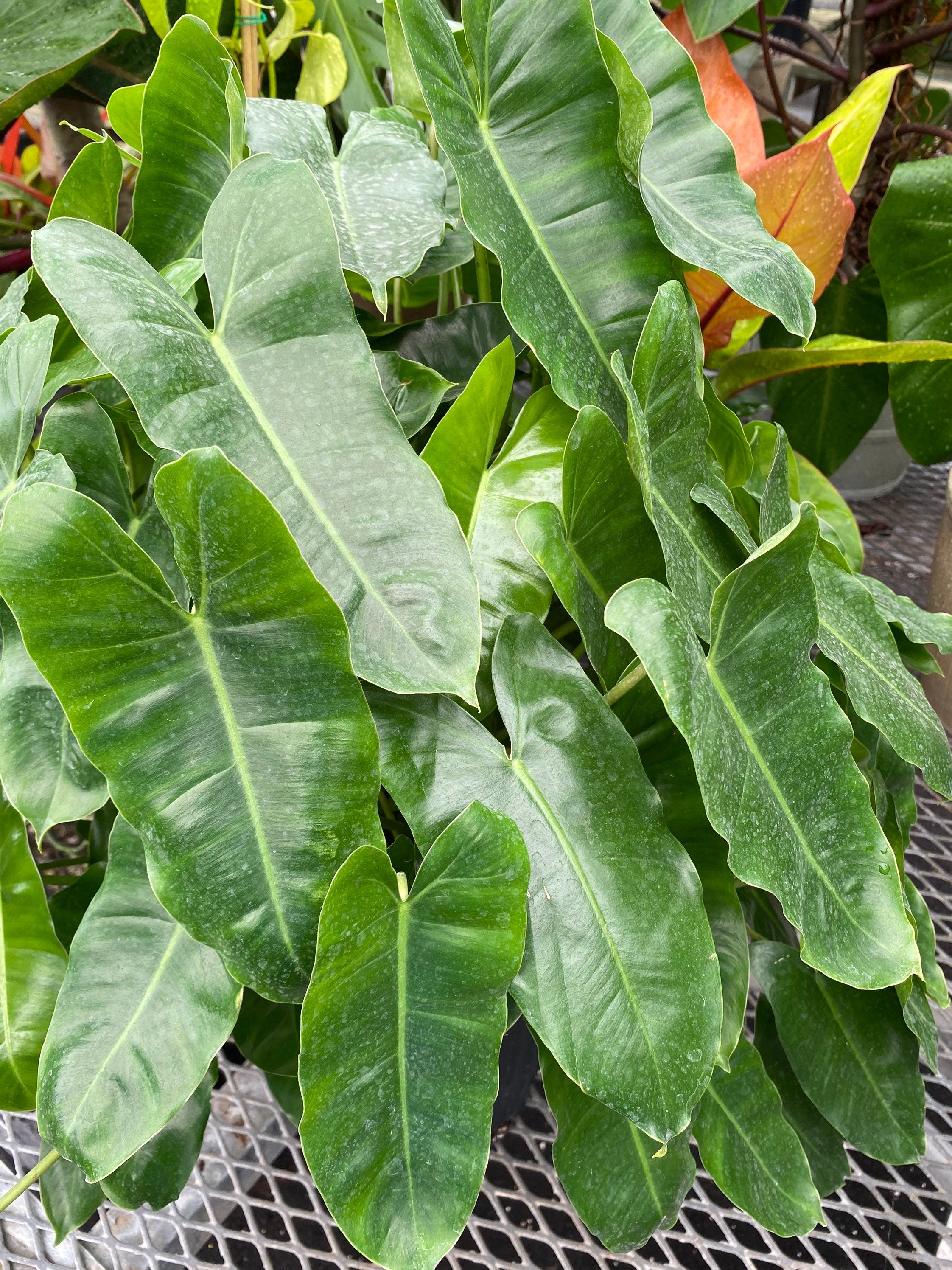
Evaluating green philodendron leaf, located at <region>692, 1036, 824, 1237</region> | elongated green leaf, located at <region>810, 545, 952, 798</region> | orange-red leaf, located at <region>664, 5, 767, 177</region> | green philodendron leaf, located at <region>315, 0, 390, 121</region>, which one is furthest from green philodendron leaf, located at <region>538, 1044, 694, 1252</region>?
green philodendron leaf, located at <region>315, 0, 390, 121</region>

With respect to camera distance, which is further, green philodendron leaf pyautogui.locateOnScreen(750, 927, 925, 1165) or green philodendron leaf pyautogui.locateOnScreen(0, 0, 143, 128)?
green philodendron leaf pyautogui.locateOnScreen(0, 0, 143, 128)

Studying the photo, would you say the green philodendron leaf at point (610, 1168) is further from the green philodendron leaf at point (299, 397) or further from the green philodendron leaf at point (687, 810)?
the green philodendron leaf at point (299, 397)

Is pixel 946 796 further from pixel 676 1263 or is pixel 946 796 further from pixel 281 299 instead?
pixel 281 299

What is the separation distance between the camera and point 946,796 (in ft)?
2.18

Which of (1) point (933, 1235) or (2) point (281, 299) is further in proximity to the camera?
(1) point (933, 1235)

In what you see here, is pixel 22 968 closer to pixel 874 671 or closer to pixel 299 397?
pixel 299 397

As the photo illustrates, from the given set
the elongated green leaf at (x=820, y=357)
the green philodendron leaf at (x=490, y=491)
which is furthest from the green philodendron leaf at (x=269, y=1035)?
the elongated green leaf at (x=820, y=357)

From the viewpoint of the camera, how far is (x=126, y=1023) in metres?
0.54

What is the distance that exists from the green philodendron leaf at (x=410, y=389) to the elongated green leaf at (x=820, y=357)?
41cm

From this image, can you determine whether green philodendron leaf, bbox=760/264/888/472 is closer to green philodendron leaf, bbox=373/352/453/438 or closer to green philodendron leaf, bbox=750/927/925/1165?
green philodendron leaf, bbox=373/352/453/438

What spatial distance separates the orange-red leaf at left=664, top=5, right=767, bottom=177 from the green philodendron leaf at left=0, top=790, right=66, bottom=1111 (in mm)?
1036

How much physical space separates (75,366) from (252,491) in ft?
0.96

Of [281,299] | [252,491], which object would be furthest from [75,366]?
[252,491]

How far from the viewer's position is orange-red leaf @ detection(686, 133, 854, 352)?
36.9 inches
